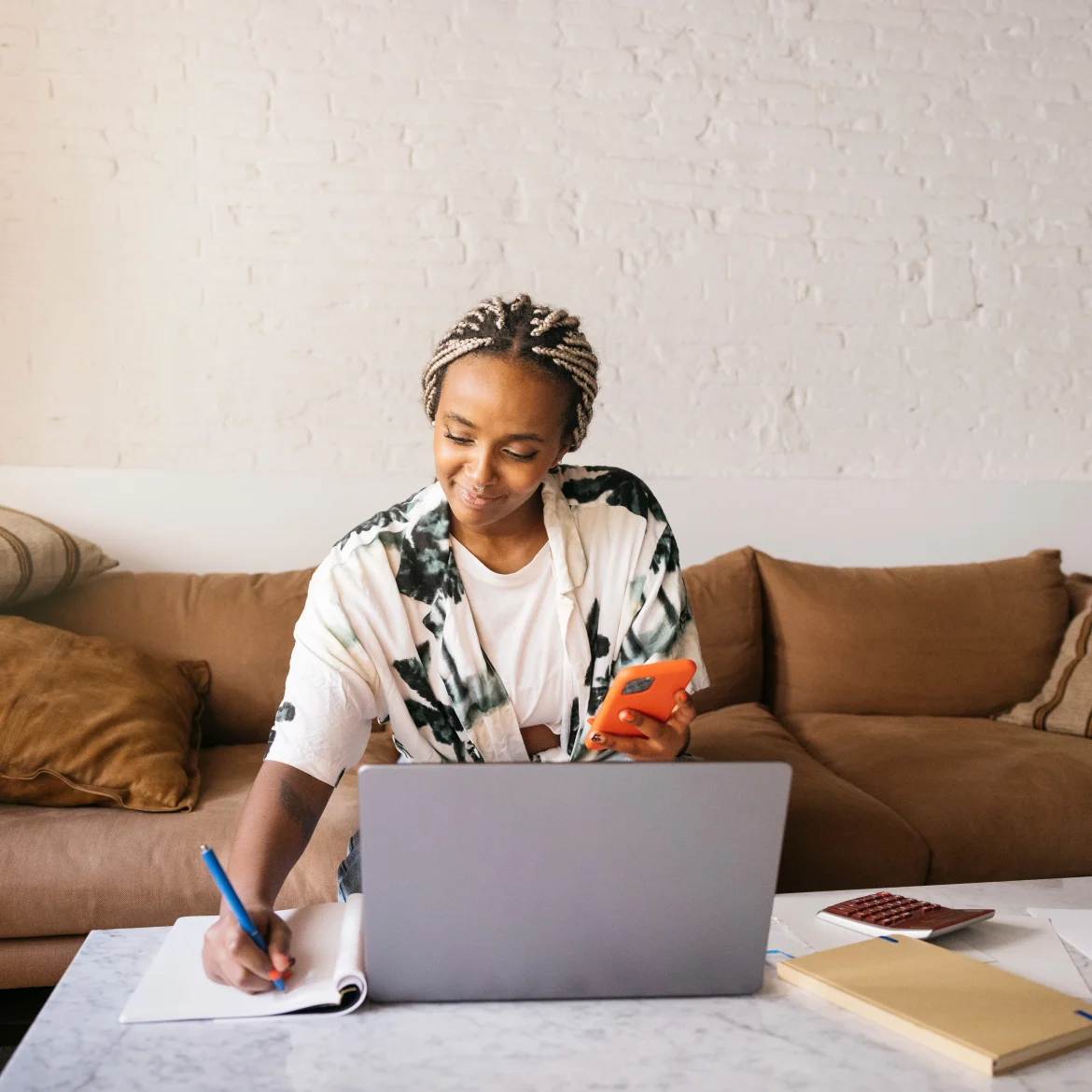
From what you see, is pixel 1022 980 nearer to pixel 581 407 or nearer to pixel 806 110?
pixel 581 407

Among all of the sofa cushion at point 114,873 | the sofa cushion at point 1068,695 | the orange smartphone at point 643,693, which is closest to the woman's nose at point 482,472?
the orange smartphone at point 643,693

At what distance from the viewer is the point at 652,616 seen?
1.57m

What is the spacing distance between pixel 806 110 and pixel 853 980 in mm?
2713

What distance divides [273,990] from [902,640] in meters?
2.11

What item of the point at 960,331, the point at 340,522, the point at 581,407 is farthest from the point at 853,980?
the point at 960,331

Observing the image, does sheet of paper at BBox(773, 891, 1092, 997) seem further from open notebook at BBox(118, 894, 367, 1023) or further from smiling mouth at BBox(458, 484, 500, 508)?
smiling mouth at BBox(458, 484, 500, 508)

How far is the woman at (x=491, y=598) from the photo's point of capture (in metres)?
1.35

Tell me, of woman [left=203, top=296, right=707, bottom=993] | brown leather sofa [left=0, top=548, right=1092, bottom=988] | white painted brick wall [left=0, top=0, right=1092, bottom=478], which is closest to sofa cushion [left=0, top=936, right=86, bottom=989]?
brown leather sofa [left=0, top=548, right=1092, bottom=988]

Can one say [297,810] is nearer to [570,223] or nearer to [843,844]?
[843,844]

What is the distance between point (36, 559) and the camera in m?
2.34

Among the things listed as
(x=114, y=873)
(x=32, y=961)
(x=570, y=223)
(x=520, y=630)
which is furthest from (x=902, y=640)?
(x=32, y=961)

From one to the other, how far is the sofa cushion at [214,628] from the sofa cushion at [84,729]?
0.22 metres

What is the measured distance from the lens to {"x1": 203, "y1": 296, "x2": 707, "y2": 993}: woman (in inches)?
53.1

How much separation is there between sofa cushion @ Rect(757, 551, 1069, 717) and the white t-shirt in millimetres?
1338
